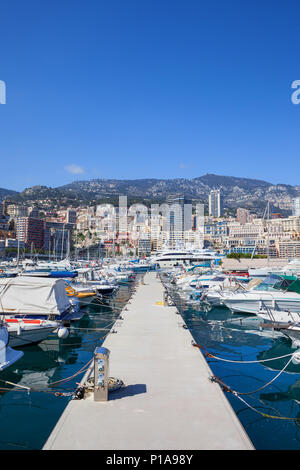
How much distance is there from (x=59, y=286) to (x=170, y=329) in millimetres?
5413

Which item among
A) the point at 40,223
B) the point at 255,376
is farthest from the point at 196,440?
the point at 40,223

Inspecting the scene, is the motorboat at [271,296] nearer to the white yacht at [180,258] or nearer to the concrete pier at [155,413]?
the concrete pier at [155,413]

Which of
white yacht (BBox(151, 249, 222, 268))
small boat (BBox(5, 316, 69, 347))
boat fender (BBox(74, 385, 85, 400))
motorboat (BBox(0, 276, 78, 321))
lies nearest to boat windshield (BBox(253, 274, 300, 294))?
motorboat (BBox(0, 276, 78, 321))

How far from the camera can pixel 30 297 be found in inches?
575

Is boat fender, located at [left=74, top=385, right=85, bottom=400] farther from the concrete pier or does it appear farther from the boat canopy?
the boat canopy

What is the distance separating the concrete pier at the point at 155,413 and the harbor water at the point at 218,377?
3.62 ft

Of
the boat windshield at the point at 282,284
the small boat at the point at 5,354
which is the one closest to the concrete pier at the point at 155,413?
the small boat at the point at 5,354

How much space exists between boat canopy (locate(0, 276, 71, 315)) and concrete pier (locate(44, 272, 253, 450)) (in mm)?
5396

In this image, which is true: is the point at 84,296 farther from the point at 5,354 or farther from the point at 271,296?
the point at 5,354

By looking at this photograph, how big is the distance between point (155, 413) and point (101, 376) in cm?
116

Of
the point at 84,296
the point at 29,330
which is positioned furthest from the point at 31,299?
the point at 84,296

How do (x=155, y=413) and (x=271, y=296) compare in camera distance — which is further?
(x=271, y=296)
